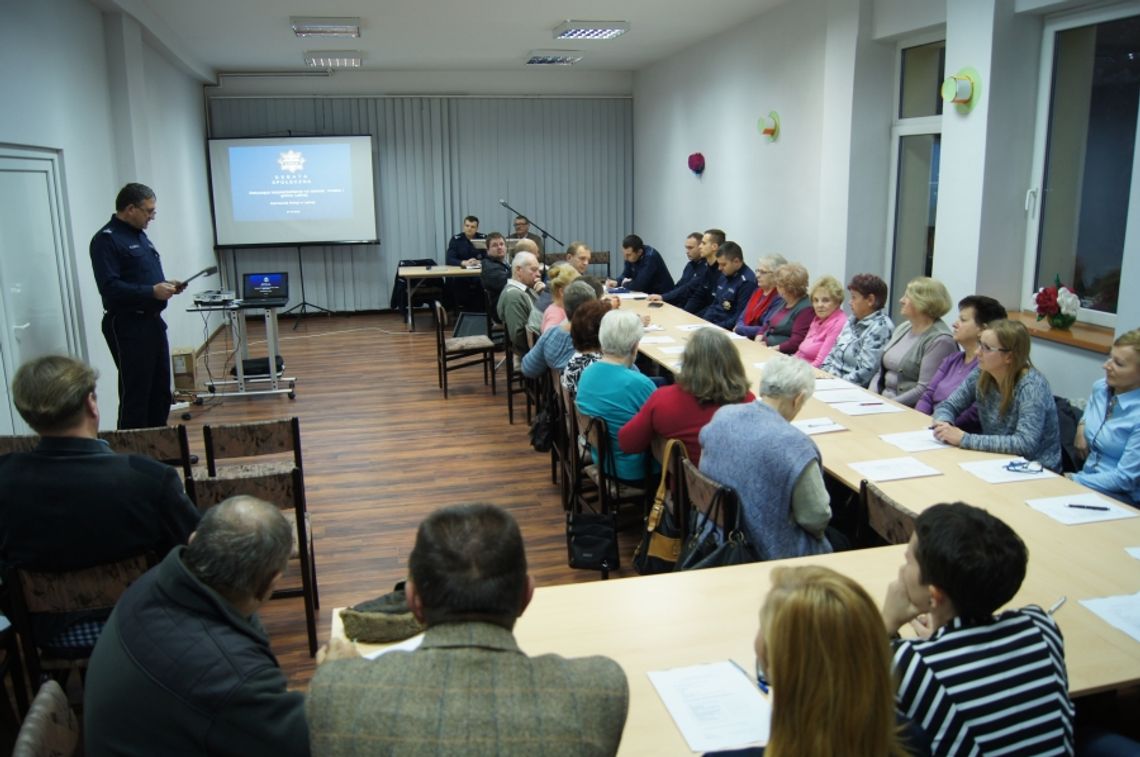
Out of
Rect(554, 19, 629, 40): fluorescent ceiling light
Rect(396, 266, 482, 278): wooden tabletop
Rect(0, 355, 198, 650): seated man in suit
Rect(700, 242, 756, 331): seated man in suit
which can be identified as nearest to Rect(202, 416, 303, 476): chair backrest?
Rect(0, 355, 198, 650): seated man in suit

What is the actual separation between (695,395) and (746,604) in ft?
4.26

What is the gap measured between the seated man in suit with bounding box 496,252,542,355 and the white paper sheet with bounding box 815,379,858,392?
249 cm

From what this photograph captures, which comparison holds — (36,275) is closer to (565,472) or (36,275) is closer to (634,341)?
(565,472)

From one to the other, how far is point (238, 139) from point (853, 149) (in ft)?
26.6

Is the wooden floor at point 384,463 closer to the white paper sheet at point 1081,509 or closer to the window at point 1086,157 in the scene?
the white paper sheet at point 1081,509

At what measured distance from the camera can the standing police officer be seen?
5211mm

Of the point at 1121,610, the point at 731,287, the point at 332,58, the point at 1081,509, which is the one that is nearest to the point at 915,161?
the point at 731,287

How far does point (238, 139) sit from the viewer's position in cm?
1133

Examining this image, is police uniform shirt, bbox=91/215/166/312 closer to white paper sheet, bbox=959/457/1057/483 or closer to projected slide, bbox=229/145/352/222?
white paper sheet, bbox=959/457/1057/483

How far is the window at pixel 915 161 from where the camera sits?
20.9ft

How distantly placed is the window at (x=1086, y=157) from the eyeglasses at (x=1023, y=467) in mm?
2164

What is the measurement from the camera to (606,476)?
13.2ft

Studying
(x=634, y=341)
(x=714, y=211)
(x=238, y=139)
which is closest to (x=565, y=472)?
(x=634, y=341)

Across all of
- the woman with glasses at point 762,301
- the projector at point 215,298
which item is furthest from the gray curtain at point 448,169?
the woman with glasses at point 762,301
